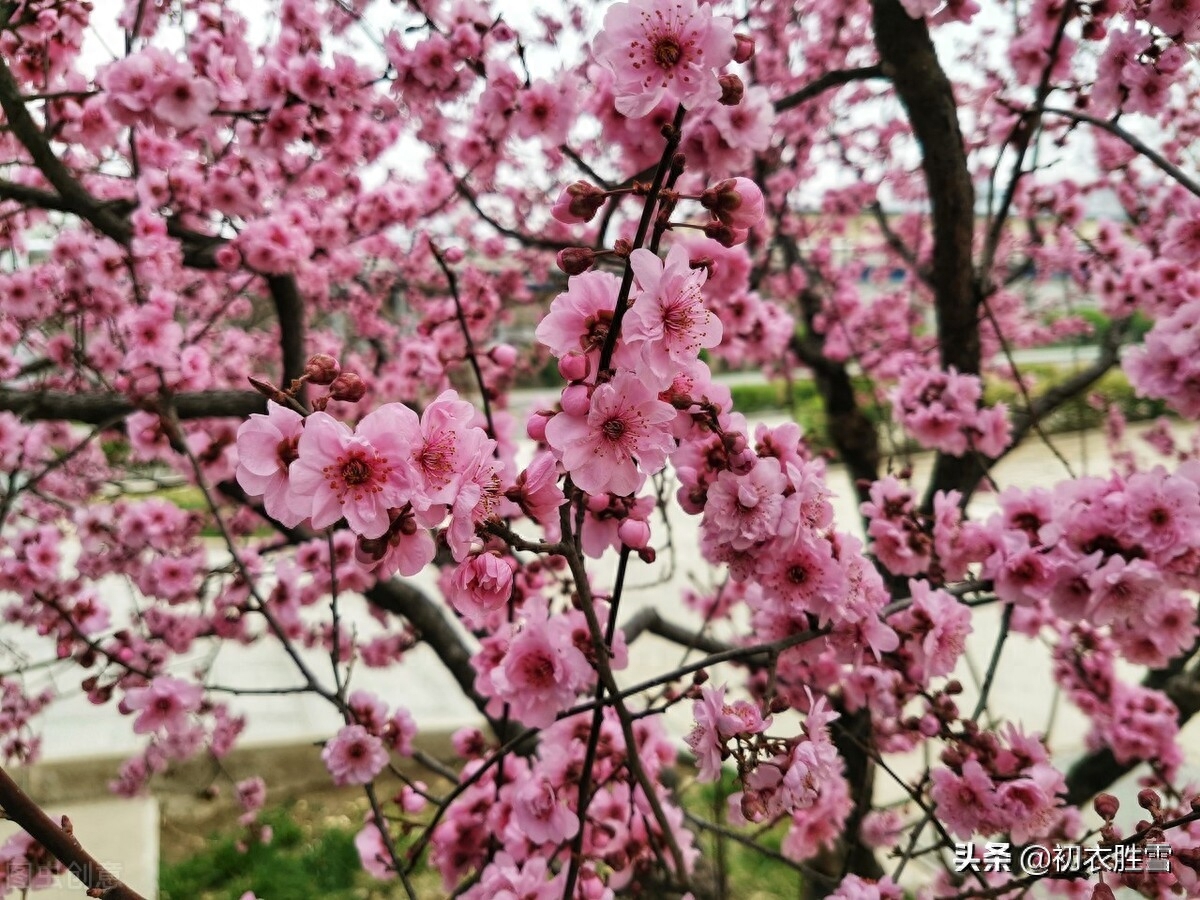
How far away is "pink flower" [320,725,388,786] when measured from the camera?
1405mm

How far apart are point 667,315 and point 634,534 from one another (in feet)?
1.30

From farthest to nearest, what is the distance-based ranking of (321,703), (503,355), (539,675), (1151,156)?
1. (321,703)
2. (503,355)
3. (1151,156)
4. (539,675)

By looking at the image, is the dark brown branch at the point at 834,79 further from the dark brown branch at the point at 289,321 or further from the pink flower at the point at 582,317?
the dark brown branch at the point at 289,321

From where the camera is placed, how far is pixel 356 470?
80 centimetres

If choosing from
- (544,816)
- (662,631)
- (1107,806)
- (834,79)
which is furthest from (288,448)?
(834,79)

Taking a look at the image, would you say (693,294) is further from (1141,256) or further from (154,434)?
(1141,256)

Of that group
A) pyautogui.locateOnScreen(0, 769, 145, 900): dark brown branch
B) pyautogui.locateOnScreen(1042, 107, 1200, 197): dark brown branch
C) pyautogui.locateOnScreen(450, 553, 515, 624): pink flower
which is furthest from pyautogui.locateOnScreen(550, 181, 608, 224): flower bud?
pyautogui.locateOnScreen(1042, 107, 1200, 197): dark brown branch

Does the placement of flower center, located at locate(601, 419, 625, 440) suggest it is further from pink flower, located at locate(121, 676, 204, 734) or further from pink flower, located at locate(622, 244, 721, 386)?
pink flower, located at locate(121, 676, 204, 734)

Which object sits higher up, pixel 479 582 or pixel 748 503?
pixel 748 503

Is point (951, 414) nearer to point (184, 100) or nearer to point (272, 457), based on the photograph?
point (272, 457)

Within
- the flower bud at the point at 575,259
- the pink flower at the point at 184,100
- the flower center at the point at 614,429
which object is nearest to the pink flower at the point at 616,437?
the flower center at the point at 614,429

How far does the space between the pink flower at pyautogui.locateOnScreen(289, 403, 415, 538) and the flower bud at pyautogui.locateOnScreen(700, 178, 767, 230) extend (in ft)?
1.41

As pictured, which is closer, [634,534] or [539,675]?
[634,534]

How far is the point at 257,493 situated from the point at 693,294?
0.53 m
